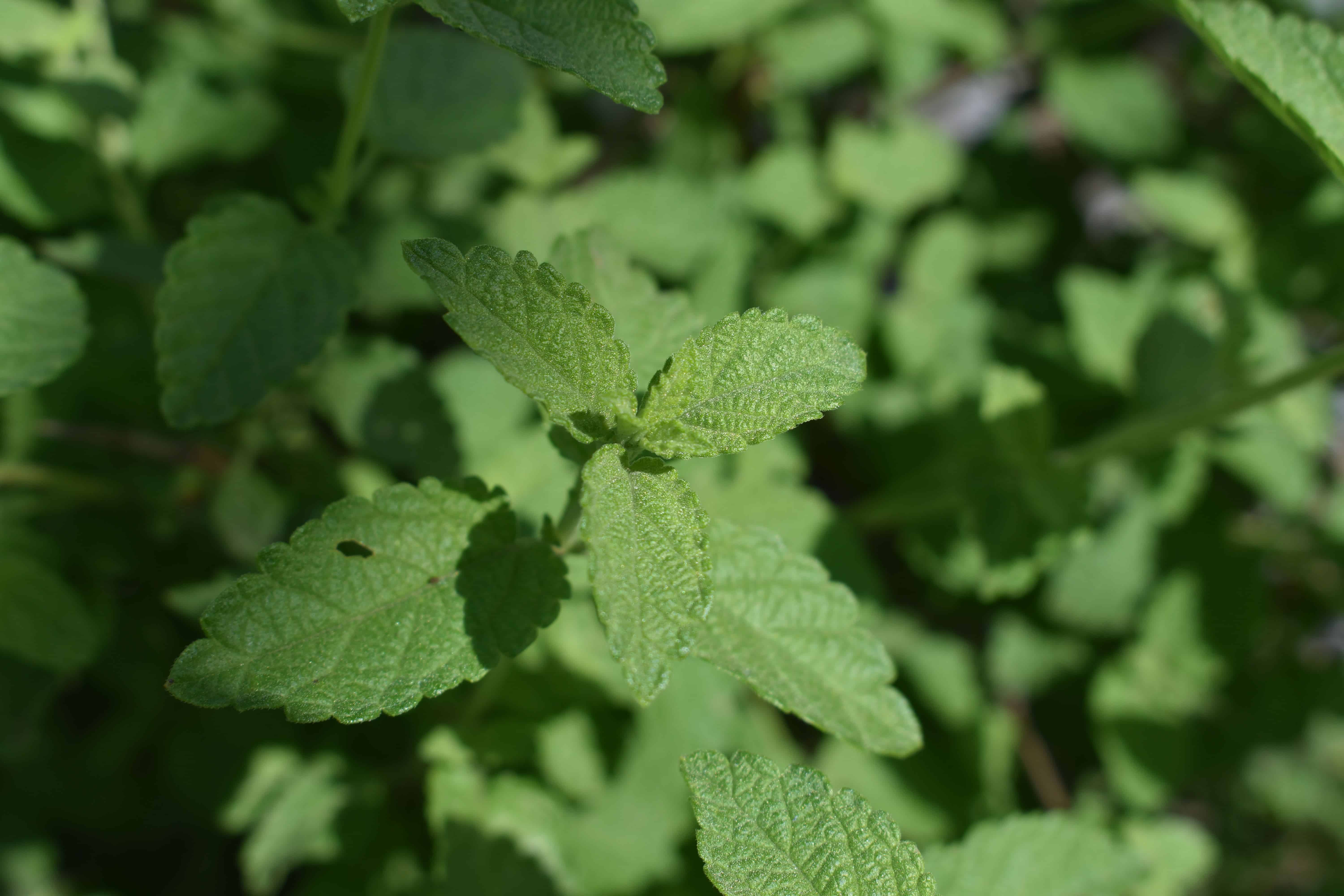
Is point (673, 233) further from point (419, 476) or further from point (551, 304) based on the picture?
point (551, 304)

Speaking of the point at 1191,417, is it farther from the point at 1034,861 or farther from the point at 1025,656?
the point at 1025,656

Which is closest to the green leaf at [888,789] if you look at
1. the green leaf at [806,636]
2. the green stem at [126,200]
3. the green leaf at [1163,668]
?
the green leaf at [1163,668]

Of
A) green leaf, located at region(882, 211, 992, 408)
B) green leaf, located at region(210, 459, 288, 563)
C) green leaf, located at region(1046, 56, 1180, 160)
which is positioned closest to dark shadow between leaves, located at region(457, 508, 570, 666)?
green leaf, located at region(210, 459, 288, 563)

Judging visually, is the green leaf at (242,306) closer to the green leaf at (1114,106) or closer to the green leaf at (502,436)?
the green leaf at (502,436)

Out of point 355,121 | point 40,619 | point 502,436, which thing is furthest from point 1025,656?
point 40,619

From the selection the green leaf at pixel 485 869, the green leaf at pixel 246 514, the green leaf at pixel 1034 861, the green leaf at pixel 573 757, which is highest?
the green leaf at pixel 1034 861

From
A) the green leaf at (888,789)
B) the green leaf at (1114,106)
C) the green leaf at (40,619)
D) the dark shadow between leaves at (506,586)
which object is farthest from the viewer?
the green leaf at (1114,106)

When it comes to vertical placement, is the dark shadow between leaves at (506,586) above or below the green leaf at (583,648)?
above
